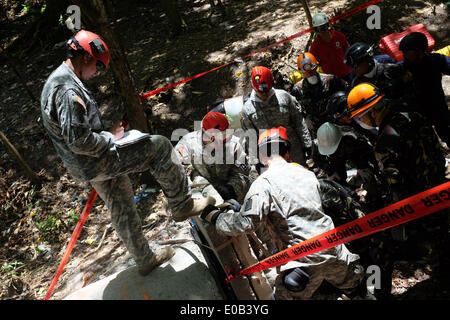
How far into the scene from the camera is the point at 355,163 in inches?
153

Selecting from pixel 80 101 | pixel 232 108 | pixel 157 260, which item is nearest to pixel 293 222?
pixel 157 260

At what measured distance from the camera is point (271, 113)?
4465 mm

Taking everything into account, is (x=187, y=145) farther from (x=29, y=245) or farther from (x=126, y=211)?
(x=29, y=245)

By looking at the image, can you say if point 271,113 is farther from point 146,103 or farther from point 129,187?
point 146,103

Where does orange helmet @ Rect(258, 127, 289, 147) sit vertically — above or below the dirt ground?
above

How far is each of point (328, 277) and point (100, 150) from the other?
205 cm

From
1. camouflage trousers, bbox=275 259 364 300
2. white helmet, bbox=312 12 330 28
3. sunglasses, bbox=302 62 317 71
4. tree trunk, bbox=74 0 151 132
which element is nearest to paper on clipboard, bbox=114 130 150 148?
camouflage trousers, bbox=275 259 364 300

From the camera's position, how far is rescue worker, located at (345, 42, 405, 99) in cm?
407

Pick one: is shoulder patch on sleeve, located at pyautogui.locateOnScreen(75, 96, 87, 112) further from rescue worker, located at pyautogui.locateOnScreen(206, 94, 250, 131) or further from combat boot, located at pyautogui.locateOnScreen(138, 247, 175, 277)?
rescue worker, located at pyautogui.locateOnScreen(206, 94, 250, 131)

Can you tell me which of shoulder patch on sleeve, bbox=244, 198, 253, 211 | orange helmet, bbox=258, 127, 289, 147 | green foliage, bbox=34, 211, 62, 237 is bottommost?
green foliage, bbox=34, 211, 62, 237

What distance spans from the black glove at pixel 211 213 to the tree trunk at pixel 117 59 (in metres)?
2.58

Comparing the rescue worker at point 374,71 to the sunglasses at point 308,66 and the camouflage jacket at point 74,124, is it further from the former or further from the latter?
the camouflage jacket at point 74,124

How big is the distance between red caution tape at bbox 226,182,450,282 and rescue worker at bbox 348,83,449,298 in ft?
2.89
